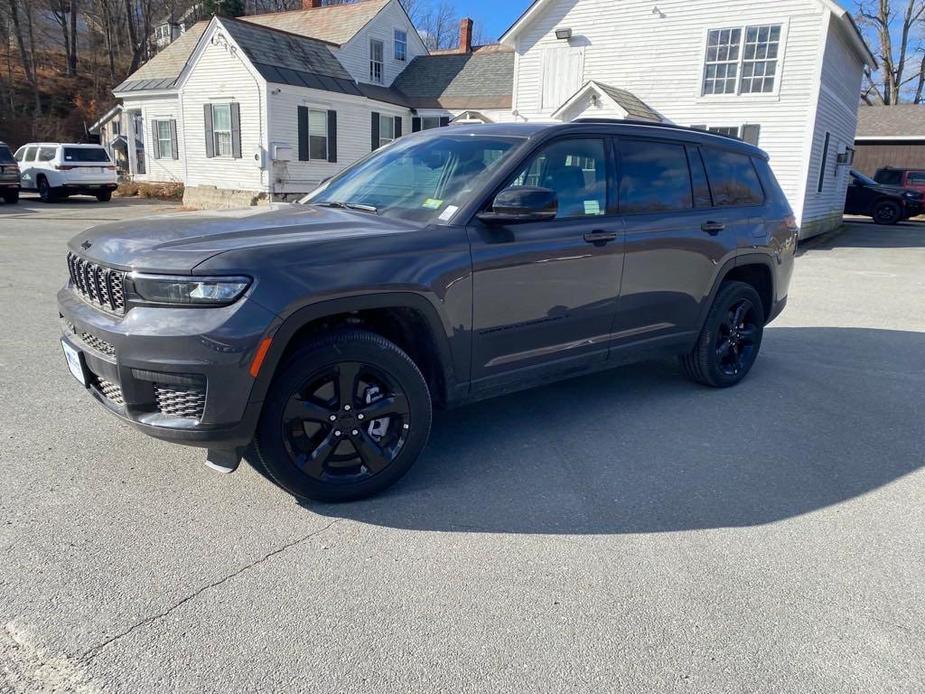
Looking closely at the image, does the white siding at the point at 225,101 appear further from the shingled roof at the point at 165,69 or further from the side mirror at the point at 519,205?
the side mirror at the point at 519,205

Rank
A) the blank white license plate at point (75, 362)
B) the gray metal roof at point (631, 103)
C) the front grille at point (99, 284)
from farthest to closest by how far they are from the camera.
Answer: the gray metal roof at point (631, 103) < the blank white license plate at point (75, 362) < the front grille at point (99, 284)

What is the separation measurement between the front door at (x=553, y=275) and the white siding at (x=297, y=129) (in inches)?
649

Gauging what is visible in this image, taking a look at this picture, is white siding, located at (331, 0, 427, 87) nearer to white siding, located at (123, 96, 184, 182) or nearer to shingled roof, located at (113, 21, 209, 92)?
shingled roof, located at (113, 21, 209, 92)

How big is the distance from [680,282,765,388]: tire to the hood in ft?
9.11

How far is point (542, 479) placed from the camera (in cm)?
382

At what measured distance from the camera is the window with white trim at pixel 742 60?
17156mm

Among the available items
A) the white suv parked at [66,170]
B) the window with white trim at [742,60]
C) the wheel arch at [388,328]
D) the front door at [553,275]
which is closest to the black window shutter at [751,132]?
the window with white trim at [742,60]

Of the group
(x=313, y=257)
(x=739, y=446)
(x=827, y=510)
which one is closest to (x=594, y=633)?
(x=827, y=510)

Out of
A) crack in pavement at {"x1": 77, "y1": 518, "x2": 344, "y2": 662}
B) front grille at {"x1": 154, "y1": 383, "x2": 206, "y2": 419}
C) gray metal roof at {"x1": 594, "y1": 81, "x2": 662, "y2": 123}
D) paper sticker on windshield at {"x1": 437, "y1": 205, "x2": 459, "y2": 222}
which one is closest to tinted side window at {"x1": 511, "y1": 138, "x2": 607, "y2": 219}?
paper sticker on windshield at {"x1": 437, "y1": 205, "x2": 459, "y2": 222}

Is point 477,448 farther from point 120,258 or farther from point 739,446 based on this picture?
point 120,258

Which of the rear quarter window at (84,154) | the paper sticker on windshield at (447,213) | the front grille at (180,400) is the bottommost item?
the front grille at (180,400)

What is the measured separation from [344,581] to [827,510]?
8.12 feet

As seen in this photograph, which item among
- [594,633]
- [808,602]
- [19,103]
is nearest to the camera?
[594,633]

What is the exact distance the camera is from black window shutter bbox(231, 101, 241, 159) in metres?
21.7
